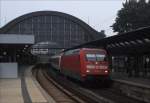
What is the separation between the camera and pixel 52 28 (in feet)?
383

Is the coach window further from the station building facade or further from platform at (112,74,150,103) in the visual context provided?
the station building facade

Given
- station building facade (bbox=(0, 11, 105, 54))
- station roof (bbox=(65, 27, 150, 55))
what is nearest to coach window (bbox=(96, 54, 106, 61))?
station roof (bbox=(65, 27, 150, 55))

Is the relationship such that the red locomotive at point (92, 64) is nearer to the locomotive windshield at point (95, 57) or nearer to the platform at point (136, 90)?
the locomotive windshield at point (95, 57)

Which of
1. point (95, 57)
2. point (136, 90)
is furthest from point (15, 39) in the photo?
point (136, 90)

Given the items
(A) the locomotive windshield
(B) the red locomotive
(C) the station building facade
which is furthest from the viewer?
(C) the station building facade

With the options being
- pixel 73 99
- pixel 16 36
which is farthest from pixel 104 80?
pixel 16 36

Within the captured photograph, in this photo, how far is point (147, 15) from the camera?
2734 inches

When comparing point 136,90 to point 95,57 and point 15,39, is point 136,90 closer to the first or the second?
point 95,57

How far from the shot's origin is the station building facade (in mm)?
116156

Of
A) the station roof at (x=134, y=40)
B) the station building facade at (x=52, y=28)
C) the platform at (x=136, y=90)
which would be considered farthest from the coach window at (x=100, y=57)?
the station building facade at (x=52, y=28)

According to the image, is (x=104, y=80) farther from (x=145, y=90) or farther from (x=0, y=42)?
(x=0, y=42)

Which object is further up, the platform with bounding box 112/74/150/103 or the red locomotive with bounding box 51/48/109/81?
the red locomotive with bounding box 51/48/109/81

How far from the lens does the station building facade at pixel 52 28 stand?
116156 mm

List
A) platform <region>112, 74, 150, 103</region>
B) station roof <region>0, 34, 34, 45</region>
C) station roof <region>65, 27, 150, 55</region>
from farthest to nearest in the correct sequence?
station roof <region>0, 34, 34, 45</region>, station roof <region>65, 27, 150, 55</region>, platform <region>112, 74, 150, 103</region>
